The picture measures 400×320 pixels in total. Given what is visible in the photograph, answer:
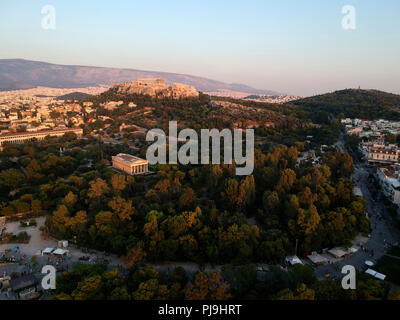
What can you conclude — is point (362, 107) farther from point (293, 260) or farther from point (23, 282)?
point (23, 282)

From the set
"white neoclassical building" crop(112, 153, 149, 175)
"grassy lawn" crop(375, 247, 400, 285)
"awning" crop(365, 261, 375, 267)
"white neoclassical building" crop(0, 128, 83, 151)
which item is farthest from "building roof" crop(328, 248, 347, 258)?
"white neoclassical building" crop(0, 128, 83, 151)

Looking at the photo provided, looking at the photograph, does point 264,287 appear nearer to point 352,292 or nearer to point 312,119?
A: point 352,292

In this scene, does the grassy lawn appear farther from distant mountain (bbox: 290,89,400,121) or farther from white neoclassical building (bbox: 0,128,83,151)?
white neoclassical building (bbox: 0,128,83,151)

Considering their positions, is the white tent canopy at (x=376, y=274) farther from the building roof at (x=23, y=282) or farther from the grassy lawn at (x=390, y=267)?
the building roof at (x=23, y=282)

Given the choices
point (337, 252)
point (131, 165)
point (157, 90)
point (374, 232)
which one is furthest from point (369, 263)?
point (157, 90)

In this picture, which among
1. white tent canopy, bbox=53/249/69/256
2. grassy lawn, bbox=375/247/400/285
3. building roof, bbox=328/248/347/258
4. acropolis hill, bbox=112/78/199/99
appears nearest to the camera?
grassy lawn, bbox=375/247/400/285
